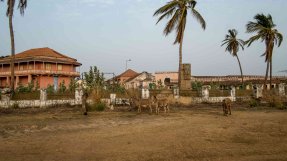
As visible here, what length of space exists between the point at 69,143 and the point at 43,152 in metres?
1.01

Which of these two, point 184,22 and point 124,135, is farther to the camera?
point 184,22

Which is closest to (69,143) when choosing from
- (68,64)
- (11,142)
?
(11,142)

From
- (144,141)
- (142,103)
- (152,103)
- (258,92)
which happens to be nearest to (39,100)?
(142,103)

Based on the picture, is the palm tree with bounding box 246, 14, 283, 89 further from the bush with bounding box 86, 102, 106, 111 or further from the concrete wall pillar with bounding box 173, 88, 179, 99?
the bush with bounding box 86, 102, 106, 111

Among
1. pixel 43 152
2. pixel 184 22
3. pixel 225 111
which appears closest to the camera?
pixel 43 152

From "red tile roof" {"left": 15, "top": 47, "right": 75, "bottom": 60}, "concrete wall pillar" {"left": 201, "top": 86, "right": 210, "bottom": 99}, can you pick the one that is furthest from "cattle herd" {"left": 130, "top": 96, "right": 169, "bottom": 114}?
"red tile roof" {"left": 15, "top": 47, "right": 75, "bottom": 60}

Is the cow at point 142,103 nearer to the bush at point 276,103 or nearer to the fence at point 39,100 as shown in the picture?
the fence at point 39,100

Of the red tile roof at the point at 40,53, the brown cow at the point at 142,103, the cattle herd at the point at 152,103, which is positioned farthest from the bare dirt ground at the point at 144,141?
the red tile roof at the point at 40,53

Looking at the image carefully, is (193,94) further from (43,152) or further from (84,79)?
(43,152)

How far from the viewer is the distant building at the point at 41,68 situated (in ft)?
140

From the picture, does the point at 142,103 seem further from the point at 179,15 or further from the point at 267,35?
the point at 267,35

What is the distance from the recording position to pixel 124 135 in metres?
9.18

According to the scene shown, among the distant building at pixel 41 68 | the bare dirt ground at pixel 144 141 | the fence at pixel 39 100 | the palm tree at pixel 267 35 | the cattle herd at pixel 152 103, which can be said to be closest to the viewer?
the bare dirt ground at pixel 144 141

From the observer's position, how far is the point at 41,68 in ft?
143
